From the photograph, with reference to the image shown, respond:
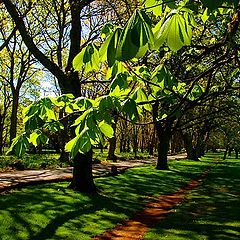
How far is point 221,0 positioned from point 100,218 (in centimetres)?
1167

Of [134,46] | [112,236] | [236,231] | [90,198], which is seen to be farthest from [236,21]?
[90,198]

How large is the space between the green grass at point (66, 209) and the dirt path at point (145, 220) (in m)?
0.31

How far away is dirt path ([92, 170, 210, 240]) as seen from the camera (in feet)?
34.6

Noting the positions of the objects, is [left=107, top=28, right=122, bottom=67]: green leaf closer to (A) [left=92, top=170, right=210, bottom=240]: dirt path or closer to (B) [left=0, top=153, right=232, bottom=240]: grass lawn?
(B) [left=0, top=153, right=232, bottom=240]: grass lawn

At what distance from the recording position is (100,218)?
1230 cm

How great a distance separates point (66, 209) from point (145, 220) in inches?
108

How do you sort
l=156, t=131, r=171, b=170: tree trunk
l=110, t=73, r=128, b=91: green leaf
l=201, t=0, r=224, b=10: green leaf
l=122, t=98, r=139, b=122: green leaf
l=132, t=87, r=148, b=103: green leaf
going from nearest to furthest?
l=201, t=0, r=224, b=10: green leaf
l=122, t=98, r=139, b=122: green leaf
l=110, t=73, r=128, b=91: green leaf
l=132, t=87, r=148, b=103: green leaf
l=156, t=131, r=171, b=170: tree trunk

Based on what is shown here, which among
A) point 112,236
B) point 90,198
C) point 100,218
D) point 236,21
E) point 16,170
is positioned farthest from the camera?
point 16,170

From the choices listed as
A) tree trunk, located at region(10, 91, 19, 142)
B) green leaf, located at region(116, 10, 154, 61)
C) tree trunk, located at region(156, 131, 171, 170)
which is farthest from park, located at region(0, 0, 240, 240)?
tree trunk, located at region(10, 91, 19, 142)

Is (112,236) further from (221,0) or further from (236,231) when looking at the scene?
(221,0)

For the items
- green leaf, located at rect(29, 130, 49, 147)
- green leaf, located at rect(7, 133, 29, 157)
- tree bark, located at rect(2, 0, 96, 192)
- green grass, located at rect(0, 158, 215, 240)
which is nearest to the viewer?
green leaf, located at rect(7, 133, 29, 157)

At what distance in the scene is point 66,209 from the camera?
42.7 feet

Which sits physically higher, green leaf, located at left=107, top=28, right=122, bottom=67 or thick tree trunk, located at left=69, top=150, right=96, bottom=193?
green leaf, located at left=107, top=28, right=122, bottom=67

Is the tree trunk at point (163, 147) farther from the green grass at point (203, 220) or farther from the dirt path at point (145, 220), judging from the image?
the dirt path at point (145, 220)
